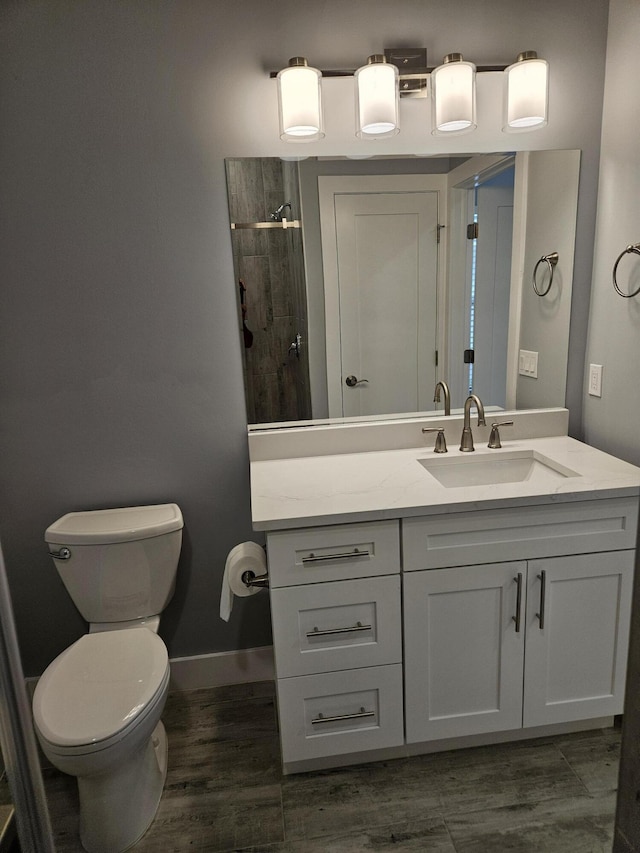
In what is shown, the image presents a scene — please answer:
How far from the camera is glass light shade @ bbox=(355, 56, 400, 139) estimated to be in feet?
5.76

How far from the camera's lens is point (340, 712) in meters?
1.68

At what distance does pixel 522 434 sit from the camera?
2158mm

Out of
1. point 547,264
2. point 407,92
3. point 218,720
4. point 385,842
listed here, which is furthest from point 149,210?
point 385,842

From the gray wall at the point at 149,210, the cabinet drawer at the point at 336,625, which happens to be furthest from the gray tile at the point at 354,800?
the gray wall at the point at 149,210

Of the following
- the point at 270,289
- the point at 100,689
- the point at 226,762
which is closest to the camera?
the point at 100,689

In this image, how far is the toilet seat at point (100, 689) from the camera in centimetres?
138

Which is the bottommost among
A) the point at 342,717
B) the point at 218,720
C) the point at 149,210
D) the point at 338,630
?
the point at 218,720

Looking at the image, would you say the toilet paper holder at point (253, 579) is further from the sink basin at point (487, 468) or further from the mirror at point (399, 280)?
the sink basin at point (487, 468)

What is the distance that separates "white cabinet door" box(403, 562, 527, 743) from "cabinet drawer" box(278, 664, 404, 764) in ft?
0.20

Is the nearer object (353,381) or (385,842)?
(385,842)

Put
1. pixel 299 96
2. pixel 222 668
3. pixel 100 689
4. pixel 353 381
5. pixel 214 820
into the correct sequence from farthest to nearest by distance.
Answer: pixel 222 668 < pixel 353 381 < pixel 299 96 < pixel 214 820 < pixel 100 689

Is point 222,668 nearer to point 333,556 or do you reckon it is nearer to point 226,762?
point 226,762

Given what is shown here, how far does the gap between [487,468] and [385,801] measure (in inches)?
42.4

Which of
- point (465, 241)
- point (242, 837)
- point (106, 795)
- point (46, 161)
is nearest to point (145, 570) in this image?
point (106, 795)
